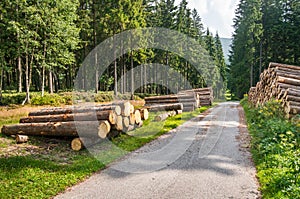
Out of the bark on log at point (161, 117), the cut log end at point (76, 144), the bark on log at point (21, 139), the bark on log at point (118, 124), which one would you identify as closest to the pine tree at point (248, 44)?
the bark on log at point (161, 117)

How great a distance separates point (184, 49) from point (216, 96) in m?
20.6

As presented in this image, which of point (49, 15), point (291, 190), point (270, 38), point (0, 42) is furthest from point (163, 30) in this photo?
point (291, 190)

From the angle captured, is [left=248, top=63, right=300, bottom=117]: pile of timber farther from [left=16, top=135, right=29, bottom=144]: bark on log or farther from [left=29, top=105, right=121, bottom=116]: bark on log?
[left=16, top=135, right=29, bottom=144]: bark on log

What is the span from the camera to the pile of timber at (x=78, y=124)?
8805mm

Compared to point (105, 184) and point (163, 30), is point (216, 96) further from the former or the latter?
point (105, 184)

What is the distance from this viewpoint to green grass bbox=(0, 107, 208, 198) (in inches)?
216

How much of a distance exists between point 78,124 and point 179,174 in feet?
13.3

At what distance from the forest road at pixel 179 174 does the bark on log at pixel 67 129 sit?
4.77 ft

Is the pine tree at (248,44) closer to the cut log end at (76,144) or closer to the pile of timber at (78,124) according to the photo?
the pile of timber at (78,124)

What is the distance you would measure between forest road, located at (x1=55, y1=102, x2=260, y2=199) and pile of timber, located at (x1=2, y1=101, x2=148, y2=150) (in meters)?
1.51

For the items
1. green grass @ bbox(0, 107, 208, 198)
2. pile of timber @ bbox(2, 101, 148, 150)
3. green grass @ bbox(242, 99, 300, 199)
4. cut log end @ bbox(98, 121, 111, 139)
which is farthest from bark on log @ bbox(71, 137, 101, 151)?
green grass @ bbox(242, 99, 300, 199)

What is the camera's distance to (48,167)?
6695 mm

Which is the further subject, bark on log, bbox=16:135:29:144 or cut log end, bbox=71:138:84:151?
bark on log, bbox=16:135:29:144

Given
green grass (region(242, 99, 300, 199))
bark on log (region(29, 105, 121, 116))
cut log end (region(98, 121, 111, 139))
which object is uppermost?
bark on log (region(29, 105, 121, 116))
